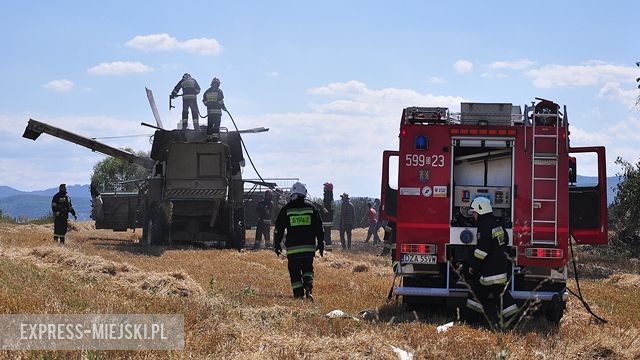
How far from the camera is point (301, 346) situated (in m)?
7.64

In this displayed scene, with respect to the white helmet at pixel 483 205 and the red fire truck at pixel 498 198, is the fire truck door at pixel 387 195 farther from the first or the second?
the white helmet at pixel 483 205

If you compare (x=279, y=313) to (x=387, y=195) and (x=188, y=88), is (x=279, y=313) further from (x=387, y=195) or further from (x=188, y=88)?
(x=188, y=88)

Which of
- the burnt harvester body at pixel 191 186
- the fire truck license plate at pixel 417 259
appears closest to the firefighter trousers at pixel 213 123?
the burnt harvester body at pixel 191 186

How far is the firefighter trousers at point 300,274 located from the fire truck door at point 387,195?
1.34 m

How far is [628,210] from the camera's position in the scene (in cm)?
2586

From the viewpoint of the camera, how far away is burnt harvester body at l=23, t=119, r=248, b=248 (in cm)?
2309

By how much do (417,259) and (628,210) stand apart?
54.7ft

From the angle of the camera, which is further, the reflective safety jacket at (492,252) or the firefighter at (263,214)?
the firefighter at (263,214)

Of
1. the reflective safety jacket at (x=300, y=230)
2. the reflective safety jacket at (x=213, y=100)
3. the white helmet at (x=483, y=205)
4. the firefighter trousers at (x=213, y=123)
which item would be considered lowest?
the reflective safety jacket at (x=300, y=230)

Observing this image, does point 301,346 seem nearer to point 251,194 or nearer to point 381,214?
point 381,214

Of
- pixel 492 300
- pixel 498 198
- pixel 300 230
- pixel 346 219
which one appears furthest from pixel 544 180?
pixel 346 219

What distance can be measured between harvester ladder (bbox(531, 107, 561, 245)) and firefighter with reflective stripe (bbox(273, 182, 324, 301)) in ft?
10.5

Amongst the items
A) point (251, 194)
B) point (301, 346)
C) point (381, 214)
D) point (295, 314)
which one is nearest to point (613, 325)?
point (381, 214)

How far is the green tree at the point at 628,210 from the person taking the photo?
25375 millimetres
